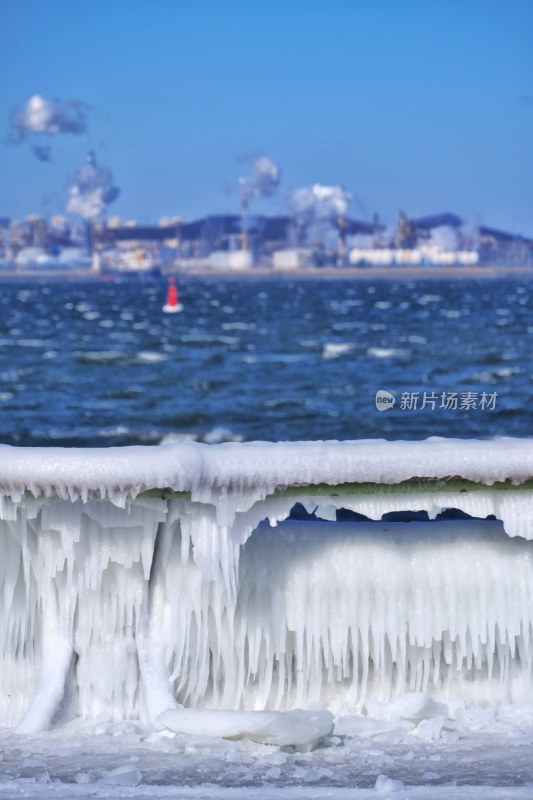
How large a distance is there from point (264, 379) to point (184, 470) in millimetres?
24989

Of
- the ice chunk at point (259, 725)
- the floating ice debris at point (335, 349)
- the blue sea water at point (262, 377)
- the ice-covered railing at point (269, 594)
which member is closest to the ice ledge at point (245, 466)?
the ice-covered railing at point (269, 594)

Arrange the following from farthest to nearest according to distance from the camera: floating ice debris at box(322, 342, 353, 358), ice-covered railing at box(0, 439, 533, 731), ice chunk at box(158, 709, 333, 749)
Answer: floating ice debris at box(322, 342, 353, 358) < ice-covered railing at box(0, 439, 533, 731) < ice chunk at box(158, 709, 333, 749)

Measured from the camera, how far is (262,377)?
93.9ft

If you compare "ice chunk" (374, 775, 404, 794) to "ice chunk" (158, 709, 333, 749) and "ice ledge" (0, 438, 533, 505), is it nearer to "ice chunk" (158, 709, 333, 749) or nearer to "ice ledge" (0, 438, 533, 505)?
"ice chunk" (158, 709, 333, 749)

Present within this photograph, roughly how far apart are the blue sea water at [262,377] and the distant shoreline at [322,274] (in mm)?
122800

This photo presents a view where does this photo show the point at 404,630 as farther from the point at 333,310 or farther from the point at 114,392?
the point at 333,310

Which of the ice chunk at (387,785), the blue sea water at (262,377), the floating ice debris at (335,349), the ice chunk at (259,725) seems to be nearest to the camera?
the ice chunk at (387,785)

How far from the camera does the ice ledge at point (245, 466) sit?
314 cm

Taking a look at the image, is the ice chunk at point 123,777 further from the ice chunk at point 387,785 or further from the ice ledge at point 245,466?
the ice ledge at point 245,466

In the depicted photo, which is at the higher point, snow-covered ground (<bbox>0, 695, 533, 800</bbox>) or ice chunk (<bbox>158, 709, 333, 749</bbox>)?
ice chunk (<bbox>158, 709, 333, 749</bbox>)

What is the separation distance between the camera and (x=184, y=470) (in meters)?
3.14

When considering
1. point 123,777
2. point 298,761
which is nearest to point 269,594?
point 298,761

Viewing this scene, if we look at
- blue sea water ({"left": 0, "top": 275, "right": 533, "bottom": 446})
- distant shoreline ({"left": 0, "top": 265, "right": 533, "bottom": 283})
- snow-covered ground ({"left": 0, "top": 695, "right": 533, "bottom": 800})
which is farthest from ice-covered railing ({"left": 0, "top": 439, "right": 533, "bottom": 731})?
distant shoreline ({"left": 0, "top": 265, "right": 533, "bottom": 283})

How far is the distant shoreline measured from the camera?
600ft
